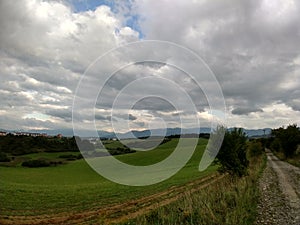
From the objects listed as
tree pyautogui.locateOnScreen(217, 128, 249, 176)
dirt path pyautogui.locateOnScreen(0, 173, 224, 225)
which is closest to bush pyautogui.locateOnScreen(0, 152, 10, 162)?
dirt path pyautogui.locateOnScreen(0, 173, 224, 225)

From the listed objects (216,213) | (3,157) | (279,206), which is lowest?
(279,206)

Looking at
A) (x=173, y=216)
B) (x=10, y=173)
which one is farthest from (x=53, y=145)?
(x=173, y=216)

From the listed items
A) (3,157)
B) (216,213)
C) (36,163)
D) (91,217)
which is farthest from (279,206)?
(36,163)

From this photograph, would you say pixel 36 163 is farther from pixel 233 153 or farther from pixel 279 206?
pixel 279 206

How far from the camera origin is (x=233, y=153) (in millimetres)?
23188

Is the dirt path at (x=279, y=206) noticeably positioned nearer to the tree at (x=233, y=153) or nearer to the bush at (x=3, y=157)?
the tree at (x=233, y=153)

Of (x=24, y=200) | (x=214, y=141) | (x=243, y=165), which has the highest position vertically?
(x=214, y=141)

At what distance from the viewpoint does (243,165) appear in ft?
79.3

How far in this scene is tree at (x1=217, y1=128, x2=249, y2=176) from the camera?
2317 cm

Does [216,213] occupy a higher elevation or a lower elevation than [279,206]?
higher

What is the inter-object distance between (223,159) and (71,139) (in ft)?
222

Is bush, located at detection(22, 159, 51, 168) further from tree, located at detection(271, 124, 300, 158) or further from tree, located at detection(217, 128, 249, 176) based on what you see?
tree, located at detection(217, 128, 249, 176)

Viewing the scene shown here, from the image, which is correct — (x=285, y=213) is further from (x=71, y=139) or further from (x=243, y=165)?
(x=71, y=139)

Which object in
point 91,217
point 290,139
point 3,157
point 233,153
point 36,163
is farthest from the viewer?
point 36,163
